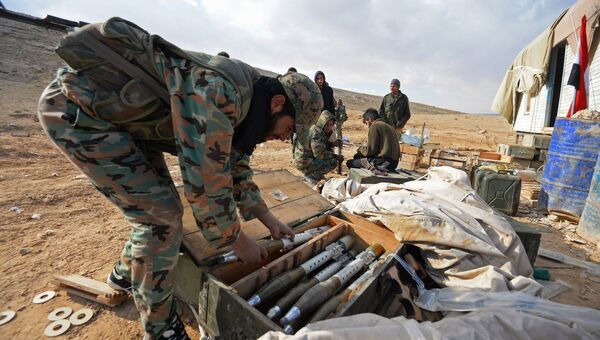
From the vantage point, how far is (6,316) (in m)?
2.13

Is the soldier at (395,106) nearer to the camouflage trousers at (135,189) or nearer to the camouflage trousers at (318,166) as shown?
the camouflage trousers at (318,166)

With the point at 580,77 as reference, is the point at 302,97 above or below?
below

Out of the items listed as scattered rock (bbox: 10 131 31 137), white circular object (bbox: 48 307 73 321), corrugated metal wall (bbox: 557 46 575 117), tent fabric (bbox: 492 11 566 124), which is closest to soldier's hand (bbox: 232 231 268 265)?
white circular object (bbox: 48 307 73 321)

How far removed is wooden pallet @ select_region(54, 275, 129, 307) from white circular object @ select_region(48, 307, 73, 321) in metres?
0.13

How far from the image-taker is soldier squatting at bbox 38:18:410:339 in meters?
1.43

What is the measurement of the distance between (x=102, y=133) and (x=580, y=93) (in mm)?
9340

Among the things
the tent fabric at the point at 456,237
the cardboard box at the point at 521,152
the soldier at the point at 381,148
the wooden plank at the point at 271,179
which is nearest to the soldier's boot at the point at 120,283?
the wooden plank at the point at 271,179

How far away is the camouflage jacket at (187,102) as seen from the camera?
4.59ft

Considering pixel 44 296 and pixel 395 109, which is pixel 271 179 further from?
pixel 395 109

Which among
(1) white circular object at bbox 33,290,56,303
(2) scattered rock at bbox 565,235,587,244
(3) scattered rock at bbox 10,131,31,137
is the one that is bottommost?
(2) scattered rock at bbox 565,235,587,244

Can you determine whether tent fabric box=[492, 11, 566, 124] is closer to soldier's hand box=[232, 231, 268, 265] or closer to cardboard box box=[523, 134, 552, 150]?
cardboard box box=[523, 134, 552, 150]

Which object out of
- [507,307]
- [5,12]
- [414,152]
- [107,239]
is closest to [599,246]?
[507,307]

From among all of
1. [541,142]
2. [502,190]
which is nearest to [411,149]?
[502,190]

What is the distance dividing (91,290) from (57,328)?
0.99 feet
